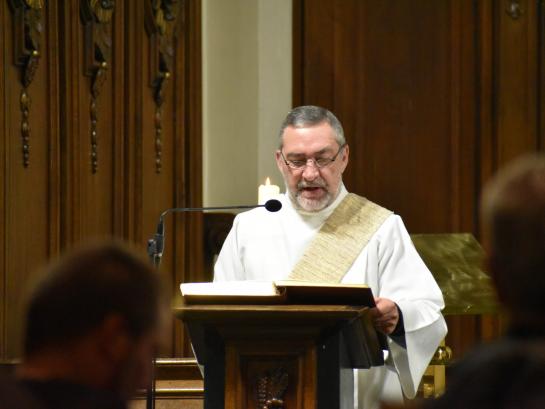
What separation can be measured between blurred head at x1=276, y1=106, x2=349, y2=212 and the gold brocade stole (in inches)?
5.2

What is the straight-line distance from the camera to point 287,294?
14.5ft

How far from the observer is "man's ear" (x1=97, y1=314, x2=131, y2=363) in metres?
1.99

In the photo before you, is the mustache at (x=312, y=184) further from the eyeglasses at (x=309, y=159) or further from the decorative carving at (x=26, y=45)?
the decorative carving at (x=26, y=45)

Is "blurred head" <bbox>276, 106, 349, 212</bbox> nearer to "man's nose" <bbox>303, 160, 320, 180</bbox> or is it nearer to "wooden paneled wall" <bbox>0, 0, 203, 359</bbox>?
"man's nose" <bbox>303, 160, 320, 180</bbox>

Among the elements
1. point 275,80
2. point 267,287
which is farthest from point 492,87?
point 267,287

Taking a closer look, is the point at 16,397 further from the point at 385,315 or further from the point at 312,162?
the point at 312,162

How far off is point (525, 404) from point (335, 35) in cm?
663

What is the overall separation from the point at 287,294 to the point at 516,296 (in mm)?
2421

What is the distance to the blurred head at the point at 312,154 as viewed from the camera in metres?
5.43

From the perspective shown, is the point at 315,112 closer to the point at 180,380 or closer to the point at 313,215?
the point at 313,215

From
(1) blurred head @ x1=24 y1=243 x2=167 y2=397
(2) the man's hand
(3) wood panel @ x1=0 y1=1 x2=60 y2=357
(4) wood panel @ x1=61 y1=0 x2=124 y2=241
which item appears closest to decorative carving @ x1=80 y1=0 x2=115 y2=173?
(4) wood panel @ x1=61 y1=0 x2=124 y2=241

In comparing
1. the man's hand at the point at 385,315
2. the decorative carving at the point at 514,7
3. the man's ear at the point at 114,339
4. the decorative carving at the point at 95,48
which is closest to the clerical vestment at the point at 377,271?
the man's hand at the point at 385,315

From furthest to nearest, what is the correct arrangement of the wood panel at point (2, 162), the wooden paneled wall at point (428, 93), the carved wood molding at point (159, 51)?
the wooden paneled wall at point (428, 93), the carved wood molding at point (159, 51), the wood panel at point (2, 162)

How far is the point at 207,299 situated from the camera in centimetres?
450
